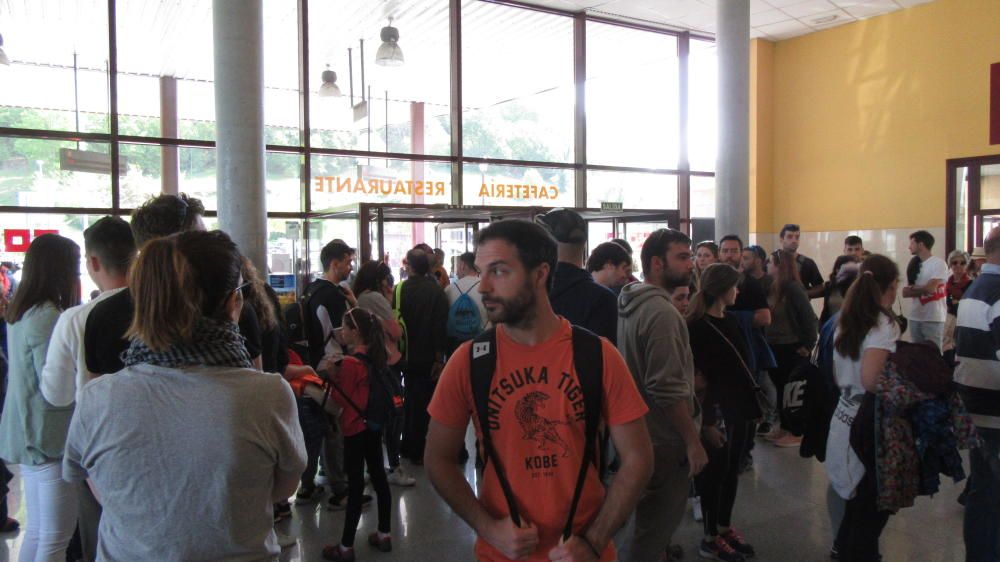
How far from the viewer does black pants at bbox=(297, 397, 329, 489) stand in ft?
12.5

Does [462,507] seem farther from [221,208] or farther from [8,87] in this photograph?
[8,87]

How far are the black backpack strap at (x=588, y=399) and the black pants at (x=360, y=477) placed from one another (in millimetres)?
2137

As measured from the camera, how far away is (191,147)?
8180 millimetres

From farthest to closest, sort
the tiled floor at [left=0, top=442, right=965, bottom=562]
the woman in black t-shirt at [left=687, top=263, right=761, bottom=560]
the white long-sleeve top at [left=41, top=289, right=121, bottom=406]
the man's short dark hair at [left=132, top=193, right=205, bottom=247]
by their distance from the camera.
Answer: the tiled floor at [left=0, top=442, right=965, bottom=562] → the woman in black t-shirt at [left=687, top=263, right=761, bottom=560] → the man's short dark hair at [left=132, top=193, right=205, bottom=247] → the white long-sleeve top at [left=41, top=289, right=121, bottom=406]

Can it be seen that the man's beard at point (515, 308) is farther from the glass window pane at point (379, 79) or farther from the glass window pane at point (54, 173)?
the glass window pane at point (379, 79)

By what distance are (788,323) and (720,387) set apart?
2.81 m

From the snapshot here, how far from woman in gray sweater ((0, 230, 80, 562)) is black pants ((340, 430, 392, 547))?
51.2 inches

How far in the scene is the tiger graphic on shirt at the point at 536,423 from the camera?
1671 mm

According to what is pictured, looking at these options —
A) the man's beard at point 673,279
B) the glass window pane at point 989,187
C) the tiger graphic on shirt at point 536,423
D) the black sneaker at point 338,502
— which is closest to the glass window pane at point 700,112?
the glass window pane at point 989,187

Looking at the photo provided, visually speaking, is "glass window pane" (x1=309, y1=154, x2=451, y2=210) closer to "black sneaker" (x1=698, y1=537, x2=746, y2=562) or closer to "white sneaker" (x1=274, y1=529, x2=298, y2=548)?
"white sneaker" (x1=274, y1=529, x2=298, y2=548)

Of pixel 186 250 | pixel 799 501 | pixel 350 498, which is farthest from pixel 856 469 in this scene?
pixel 186 250

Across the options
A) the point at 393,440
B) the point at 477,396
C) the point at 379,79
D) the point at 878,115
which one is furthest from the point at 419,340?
the point at 878,115

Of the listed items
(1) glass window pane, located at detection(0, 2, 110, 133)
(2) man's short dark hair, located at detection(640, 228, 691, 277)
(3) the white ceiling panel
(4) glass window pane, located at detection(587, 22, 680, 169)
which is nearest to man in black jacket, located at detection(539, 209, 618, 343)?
(2) man's short dark hair, located at detection(640, 228, 691, 277)

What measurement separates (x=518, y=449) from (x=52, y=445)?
6.48 ft
